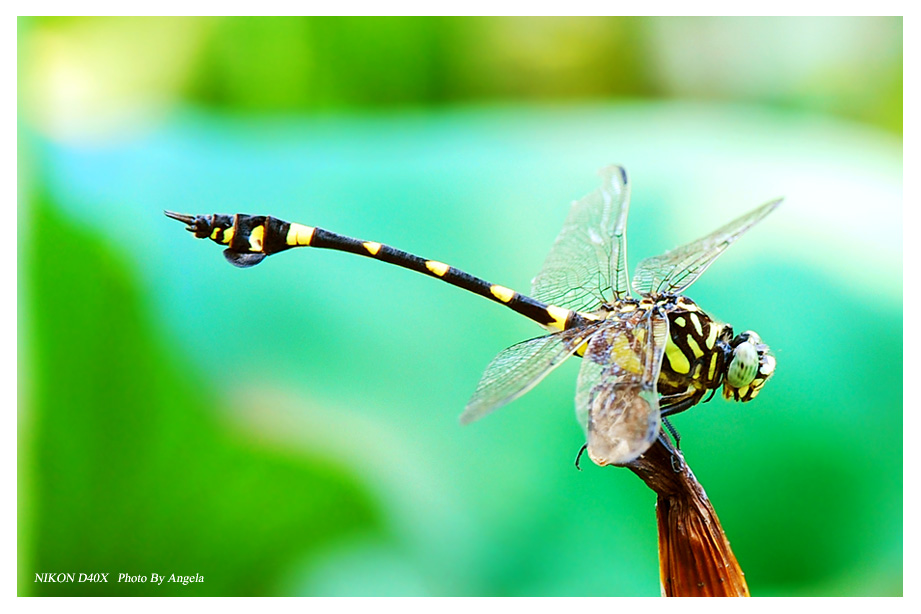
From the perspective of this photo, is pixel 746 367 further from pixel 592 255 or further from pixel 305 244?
pixel 305 244

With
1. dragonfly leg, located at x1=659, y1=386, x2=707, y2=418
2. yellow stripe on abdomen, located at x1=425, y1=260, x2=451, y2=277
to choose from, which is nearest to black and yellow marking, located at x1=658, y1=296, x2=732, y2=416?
dragonfly leg, located at x1=659, y1=386, x2=707, y2=418

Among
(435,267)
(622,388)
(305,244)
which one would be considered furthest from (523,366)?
(305,244)

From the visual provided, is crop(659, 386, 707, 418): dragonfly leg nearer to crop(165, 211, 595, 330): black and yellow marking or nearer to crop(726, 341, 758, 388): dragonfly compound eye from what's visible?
crop(726, 341, 758, 388): dragonfly compound eye

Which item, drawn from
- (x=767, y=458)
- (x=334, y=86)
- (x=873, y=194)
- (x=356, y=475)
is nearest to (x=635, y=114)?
(x=873, y=194)

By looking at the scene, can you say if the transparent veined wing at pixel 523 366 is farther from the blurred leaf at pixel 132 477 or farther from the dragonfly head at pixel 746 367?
the blurred leaf at pixel 132 477

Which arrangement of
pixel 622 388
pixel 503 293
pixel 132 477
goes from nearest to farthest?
1. pixel 622 388
2. pixel 503 293
3. pixel 132 477

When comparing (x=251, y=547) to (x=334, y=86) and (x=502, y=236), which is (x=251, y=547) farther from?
(x=334, y=86)
